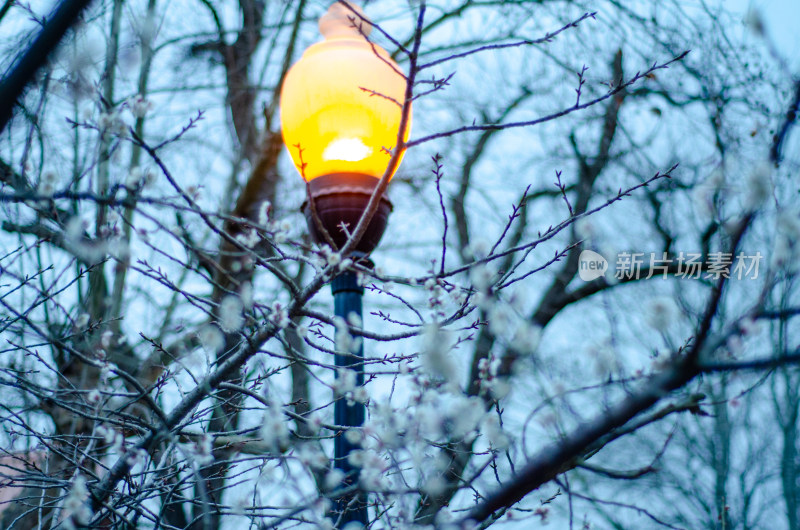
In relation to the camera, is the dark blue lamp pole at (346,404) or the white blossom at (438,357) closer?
the white blossom at (438,357)

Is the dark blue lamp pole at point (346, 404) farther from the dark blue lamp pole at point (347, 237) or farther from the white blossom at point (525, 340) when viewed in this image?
the white blossom at point (525, 340)

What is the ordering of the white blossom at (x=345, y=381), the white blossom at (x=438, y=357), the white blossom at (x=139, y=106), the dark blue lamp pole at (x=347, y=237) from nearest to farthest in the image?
the white blossom at (x=438, y=357) → the white blossom at (x=345, y=381) → the white blossom at (x=139, y=106) → the dark blue lamp pole at (x=347, y=237)

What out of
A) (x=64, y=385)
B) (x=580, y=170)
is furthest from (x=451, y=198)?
(x=64, y=385)

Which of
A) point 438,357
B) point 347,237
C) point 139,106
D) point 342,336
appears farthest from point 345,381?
point 139,106

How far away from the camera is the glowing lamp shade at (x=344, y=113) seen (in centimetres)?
264

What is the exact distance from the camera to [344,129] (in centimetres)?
265

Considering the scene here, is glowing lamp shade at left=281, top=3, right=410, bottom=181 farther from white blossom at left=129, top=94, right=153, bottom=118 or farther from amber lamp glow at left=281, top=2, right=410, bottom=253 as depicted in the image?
white blossom at left=129, top=94, right=153, bottom=118

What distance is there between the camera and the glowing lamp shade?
264cm

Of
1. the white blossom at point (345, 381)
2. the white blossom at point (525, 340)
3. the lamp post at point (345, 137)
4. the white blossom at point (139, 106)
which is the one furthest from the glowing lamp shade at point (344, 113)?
the white blossom at point (525, 340)

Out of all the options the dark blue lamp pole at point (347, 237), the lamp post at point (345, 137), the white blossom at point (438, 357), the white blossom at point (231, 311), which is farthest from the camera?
the lamp post at point (345, 137)

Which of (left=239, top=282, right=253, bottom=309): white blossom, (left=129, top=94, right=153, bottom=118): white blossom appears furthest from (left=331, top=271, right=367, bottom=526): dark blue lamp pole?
(left=129, top=94, right=153, bottom=118): white blossom

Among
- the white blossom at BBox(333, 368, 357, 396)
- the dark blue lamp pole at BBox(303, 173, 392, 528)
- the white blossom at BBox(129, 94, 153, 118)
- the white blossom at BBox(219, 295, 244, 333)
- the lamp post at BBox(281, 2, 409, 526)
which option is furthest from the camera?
the lamp post at BBox(281, 2, 409, 526)

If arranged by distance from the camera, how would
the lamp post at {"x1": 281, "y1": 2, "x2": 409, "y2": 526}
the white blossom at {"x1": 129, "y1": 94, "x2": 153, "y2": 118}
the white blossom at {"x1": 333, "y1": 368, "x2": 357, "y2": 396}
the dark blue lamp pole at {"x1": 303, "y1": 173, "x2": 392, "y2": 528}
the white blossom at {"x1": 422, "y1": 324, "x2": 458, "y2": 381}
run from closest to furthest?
1. the white blossom at {"x1": 422, "y1": 324, "x2": 458, "y2": 381}
2. the white blossom at {"x1": 333, "y1": 368, "x2": 357, "y2": 396}
3. the white blossom at {"x1": 129, "y1": 94, "x2": 153, "y2": 118}
4. the dark blue lamp pole at {"x1": 303, "y1": 173, "x2": 392, "y2": 528}
5. the lamp post at {"x1": 281, "y1": 2, "x2": 409, "y2": 526}

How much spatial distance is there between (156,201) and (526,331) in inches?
37.6
